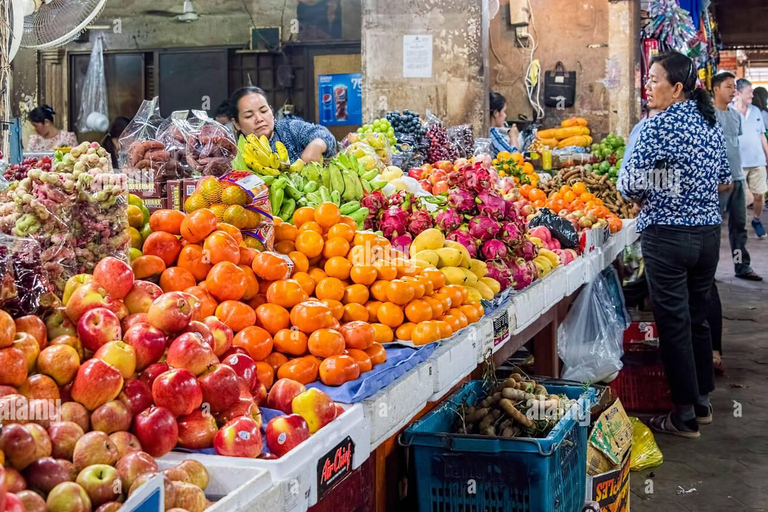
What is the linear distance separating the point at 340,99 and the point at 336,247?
28.5ft

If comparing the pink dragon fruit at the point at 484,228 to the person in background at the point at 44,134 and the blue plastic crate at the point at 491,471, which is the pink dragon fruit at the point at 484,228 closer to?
the blue plastic crate at the point at 491,471

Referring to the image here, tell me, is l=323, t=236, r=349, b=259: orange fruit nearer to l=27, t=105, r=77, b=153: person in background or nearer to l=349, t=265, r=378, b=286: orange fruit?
l=349, t=265, r=378, b=286: orange fruit

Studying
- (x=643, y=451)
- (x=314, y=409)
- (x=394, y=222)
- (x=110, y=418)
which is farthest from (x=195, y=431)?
(x=643, y=451)

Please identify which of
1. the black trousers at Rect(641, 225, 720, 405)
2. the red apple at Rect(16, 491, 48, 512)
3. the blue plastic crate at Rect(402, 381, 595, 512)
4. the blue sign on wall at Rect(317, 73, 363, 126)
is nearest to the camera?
the red apple at Rect(16, 491, 48, 512)

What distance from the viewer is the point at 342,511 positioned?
7.29ft

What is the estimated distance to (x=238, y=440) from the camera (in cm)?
170

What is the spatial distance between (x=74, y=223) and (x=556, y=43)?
784cm

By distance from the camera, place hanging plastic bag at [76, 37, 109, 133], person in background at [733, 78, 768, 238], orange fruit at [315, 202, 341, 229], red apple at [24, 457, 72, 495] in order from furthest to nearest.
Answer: hanging plastic bag at [76, 37, 109, 133]
person in background at [733, 78, 768, 238]
orange fruit at [315, 202, 341, 229]
red apple at [24, 457, 72, 495]

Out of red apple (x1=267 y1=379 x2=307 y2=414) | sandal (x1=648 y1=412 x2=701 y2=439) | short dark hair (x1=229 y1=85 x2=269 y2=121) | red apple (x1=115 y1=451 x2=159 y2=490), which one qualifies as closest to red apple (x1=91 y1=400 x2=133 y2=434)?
red apple (x1=115 y1=451 x2=159 y2=490)

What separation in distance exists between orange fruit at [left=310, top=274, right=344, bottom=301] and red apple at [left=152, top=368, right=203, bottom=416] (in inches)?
36.6

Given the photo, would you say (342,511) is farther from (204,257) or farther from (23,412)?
(23,412)

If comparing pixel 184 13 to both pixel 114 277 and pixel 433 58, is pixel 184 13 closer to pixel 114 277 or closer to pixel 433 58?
pixel 433 58

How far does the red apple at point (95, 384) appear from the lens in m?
1.59

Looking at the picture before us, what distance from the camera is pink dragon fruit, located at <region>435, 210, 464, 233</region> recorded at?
12.0ft
